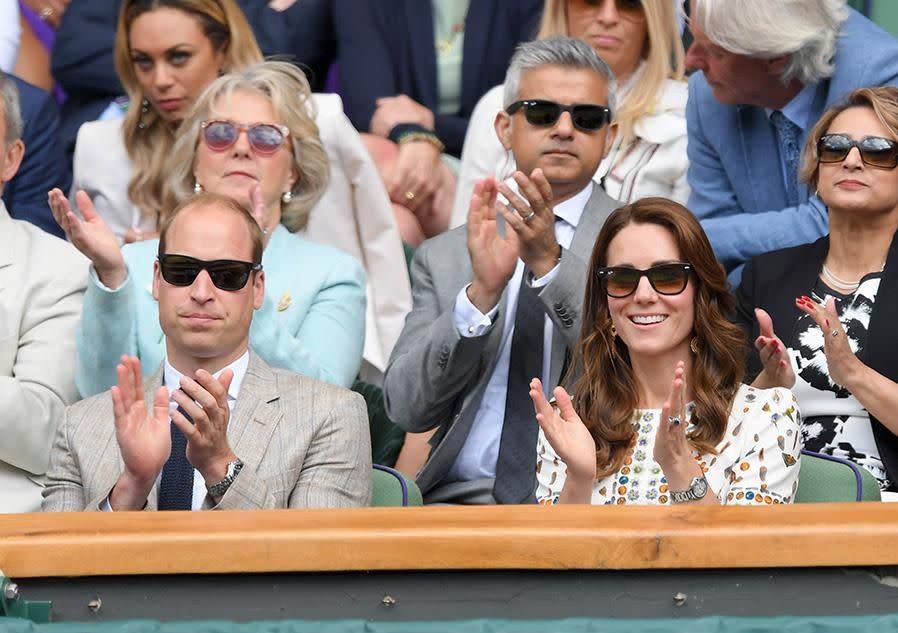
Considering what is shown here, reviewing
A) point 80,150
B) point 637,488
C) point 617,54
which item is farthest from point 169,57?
point 637,488

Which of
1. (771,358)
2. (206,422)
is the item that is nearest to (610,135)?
(771,358)

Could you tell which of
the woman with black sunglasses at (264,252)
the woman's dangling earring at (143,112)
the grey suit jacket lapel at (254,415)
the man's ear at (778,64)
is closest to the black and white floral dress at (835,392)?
the man's ear at (778,64)

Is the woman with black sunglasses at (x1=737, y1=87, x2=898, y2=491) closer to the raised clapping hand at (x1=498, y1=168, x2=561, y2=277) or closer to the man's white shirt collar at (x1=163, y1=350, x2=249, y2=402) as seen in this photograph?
the raised clapping hand at (x1=498, y1=168, x2=561, y2=277)

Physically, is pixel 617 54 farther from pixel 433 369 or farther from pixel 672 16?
pixel 433 369

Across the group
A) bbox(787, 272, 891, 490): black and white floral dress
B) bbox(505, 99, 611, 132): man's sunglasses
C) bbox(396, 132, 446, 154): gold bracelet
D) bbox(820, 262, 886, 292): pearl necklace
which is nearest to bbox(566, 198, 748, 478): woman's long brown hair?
bbox(787, 272, 891, 490): black and white floral dress

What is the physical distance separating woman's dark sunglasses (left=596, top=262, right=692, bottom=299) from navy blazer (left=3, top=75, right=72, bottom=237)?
198 centimetres

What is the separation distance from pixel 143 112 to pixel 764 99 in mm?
1750

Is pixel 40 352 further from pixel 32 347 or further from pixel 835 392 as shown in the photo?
pixel 835 392

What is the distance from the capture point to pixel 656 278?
332 cm

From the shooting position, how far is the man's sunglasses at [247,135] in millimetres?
4145

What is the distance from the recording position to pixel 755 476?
3.12 meters

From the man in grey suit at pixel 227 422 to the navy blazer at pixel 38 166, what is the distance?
1.36 metres

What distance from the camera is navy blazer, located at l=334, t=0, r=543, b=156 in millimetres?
5258

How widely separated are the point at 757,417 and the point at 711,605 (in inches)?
32.6
